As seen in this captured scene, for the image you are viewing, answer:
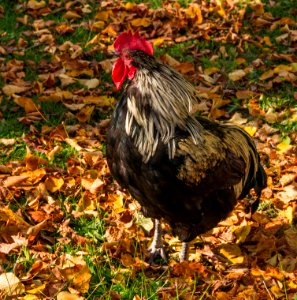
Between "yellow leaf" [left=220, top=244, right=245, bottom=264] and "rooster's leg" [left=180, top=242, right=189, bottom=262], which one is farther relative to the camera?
"yellow leaf" [left=220, top=244, right=245, bottom=264]

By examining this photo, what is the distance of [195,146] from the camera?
3.22m

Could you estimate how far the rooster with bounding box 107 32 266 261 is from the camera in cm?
315

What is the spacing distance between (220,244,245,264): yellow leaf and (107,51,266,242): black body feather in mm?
533

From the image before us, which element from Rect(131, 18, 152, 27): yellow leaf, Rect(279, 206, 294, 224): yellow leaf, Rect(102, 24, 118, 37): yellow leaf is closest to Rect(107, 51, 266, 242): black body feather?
Rect(279, 206, 294, 224): yellow leaf

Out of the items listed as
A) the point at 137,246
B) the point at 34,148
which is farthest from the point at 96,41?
the point at 137,246

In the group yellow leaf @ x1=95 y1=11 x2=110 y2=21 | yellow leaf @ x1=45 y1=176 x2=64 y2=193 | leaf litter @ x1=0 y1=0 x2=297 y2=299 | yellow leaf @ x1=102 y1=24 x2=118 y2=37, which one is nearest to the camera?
leaf litter @ x1=0 y1=0 x2=297 y2=299

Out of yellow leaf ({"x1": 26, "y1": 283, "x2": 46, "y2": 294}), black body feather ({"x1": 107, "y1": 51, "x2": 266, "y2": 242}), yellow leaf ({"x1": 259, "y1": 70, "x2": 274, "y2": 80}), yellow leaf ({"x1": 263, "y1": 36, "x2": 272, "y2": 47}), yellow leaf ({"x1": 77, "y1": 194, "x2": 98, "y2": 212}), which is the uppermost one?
black body feather ({"x1": 107, "y1": 51, "x2": 266, "y2": 242})

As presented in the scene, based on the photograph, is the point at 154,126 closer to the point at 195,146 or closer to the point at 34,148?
the point at 195,146

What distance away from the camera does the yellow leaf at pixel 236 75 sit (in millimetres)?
5793

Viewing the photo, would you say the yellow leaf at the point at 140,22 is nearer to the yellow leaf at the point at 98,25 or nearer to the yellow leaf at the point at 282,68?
the yellow leaf at the point at 98,25

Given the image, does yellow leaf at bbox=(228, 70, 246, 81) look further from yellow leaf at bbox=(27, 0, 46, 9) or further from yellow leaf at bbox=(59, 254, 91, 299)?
yellow leaf at bbox=(59, 254, 91, 299)

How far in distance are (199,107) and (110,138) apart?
2070mm

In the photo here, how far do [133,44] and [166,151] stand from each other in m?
0.67

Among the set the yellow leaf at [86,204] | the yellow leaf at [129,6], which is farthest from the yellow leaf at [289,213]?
the yellow leaf at [129,6]
